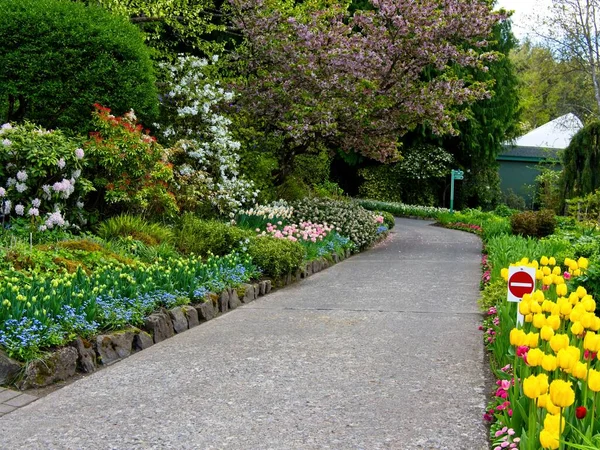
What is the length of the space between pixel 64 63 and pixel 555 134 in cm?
3000

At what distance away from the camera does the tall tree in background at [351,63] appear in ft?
42.8

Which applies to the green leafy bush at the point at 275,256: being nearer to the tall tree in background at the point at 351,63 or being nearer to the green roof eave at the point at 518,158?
the tall tree in background at the point at 351,63

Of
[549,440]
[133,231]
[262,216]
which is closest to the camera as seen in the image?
[549,440]

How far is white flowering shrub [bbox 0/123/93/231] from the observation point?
7.85 m

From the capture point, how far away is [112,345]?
17.3 feet

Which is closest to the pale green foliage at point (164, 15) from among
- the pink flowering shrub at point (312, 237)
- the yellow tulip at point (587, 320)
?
the pink flowering shrub at point (312, 237)

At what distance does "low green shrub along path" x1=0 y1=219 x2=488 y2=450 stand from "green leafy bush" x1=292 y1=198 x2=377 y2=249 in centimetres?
599

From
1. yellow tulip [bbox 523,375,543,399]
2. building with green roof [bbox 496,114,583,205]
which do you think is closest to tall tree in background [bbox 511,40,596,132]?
building with green roof [bbox 496,114,583,205]

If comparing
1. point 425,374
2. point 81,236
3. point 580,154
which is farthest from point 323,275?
point 580,154

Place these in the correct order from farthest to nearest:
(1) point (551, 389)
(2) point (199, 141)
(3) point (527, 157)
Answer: (3) point (527, 157) → (2) point (199, 141) → (1) point (551, 389)

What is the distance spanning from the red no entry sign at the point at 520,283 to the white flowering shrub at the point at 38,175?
542 centimetres

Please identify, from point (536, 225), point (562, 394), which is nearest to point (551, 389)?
point (562, 394)

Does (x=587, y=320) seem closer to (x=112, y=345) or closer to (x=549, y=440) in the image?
(x=549, y=440)

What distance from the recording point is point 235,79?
542 inches
